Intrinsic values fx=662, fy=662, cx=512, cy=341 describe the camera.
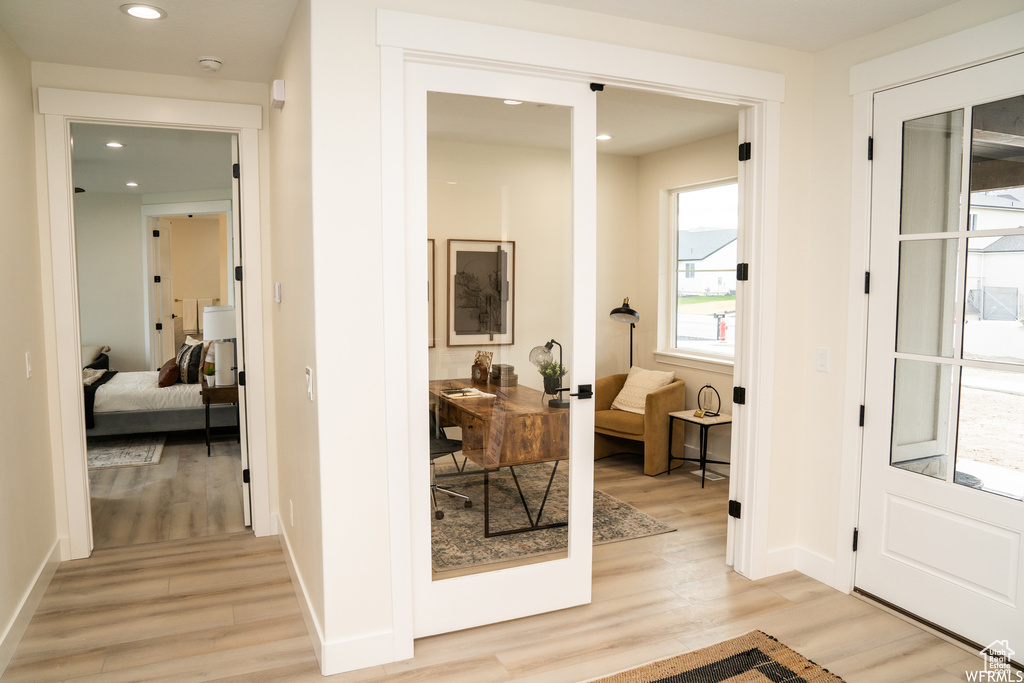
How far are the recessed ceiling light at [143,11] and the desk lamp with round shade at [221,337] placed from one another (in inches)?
129

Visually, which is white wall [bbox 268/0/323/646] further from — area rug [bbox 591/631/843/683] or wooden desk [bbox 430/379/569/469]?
area rug [bbox 591/631/843/683]

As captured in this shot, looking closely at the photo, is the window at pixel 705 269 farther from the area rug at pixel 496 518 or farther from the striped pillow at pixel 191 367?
the striped pillow at pixel 191 367

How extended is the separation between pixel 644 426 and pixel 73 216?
3.89 metres

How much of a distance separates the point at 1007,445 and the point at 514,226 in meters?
2.04

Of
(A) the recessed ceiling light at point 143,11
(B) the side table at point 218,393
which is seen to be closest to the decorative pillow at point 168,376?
(B) the side table at point 218,393

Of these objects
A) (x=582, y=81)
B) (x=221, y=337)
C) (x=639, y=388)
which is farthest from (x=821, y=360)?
(x=221, y=337)

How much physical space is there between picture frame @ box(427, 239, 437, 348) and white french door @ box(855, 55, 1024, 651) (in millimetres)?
1933

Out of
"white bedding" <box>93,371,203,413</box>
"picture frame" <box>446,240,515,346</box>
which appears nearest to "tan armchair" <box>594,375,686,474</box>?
"picture frame" <box>446,240,515,346</box>

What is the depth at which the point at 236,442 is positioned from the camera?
6355mm

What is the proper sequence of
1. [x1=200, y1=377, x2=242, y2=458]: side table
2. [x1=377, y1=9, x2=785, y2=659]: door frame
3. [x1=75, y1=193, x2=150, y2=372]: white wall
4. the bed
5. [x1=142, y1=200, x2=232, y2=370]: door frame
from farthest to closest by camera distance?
[x1=75, y1=193, x2=150, y2=372]: white wall, [x1=142, y1=200, x2=232, y2=370]: door frame, the bed, [x1=200, y1=377, x2=242, y2=458]: side table, [x1=377, y1=9, x2=785, y2=659]: door frame

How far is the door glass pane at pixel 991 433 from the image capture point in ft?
8.02

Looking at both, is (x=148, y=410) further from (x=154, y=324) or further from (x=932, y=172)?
(x=932, y=172)

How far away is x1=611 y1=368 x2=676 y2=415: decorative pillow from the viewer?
17.5 ft

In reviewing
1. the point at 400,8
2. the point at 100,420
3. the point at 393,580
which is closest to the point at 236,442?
the point at 100,420
